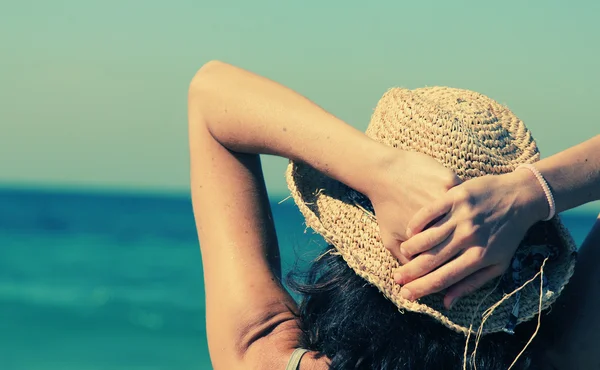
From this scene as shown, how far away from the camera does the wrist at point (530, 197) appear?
1338mm

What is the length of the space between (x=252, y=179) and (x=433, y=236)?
1.75ft

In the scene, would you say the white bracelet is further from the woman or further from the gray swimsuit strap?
the gray swimsuit strap

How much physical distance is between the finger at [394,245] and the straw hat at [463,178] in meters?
0.02

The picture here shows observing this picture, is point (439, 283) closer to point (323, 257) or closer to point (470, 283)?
point (470, 283)

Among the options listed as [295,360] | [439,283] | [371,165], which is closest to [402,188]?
[371,165]

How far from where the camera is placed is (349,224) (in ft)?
4.85

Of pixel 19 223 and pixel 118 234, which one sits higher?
pixel 118 234

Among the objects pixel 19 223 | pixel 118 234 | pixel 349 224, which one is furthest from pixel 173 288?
pixel 19 223

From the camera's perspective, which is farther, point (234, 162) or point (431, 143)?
point (234, 162)

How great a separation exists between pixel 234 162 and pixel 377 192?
1.38ft

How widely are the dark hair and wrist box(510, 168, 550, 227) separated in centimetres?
24

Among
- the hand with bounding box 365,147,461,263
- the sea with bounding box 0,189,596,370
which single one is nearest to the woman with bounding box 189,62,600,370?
the hand with bounding box 365,147,461,263

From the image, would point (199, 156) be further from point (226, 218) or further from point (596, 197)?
point (596, 197)

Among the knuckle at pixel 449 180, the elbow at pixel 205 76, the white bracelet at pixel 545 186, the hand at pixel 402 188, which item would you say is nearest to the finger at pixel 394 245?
the hand at pixel 402 188
